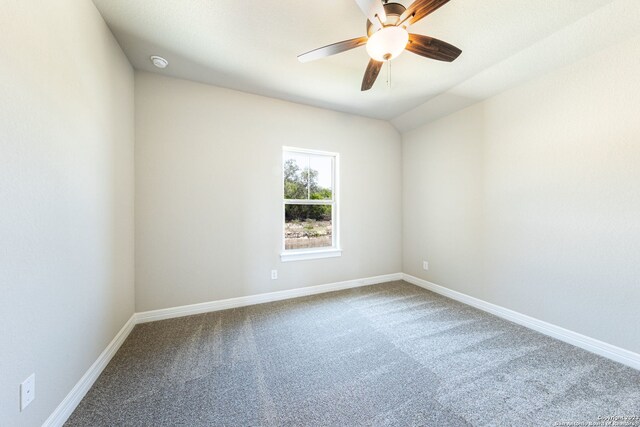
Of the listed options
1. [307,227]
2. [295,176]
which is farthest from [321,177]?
[307,227]

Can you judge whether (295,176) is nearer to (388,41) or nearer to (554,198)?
(388,41)

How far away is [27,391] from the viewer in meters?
1.09

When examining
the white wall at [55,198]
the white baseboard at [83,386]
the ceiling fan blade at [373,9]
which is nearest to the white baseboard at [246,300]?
the white baseboard at [83,386]

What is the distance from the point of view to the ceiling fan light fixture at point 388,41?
1448 mm

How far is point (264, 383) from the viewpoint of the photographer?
162cm

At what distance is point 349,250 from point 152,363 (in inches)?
100

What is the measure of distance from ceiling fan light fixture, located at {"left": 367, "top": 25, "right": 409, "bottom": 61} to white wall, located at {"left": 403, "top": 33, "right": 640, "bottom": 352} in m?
1.79

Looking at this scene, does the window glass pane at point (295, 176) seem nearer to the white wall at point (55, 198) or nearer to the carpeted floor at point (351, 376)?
the carpeted floor at point (351, 376)

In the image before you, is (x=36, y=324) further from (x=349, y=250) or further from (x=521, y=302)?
(x=521, y=302)

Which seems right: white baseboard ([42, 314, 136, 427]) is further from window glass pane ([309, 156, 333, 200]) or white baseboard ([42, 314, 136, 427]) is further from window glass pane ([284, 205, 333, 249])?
window glass pane ([309, 156, 333, 200])

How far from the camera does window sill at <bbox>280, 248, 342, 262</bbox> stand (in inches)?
123

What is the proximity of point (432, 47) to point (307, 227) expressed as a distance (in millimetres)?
2418

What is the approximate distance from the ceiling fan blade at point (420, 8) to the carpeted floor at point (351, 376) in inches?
92.8

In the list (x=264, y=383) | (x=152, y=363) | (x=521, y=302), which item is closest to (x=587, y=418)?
(x=521, y=302)
